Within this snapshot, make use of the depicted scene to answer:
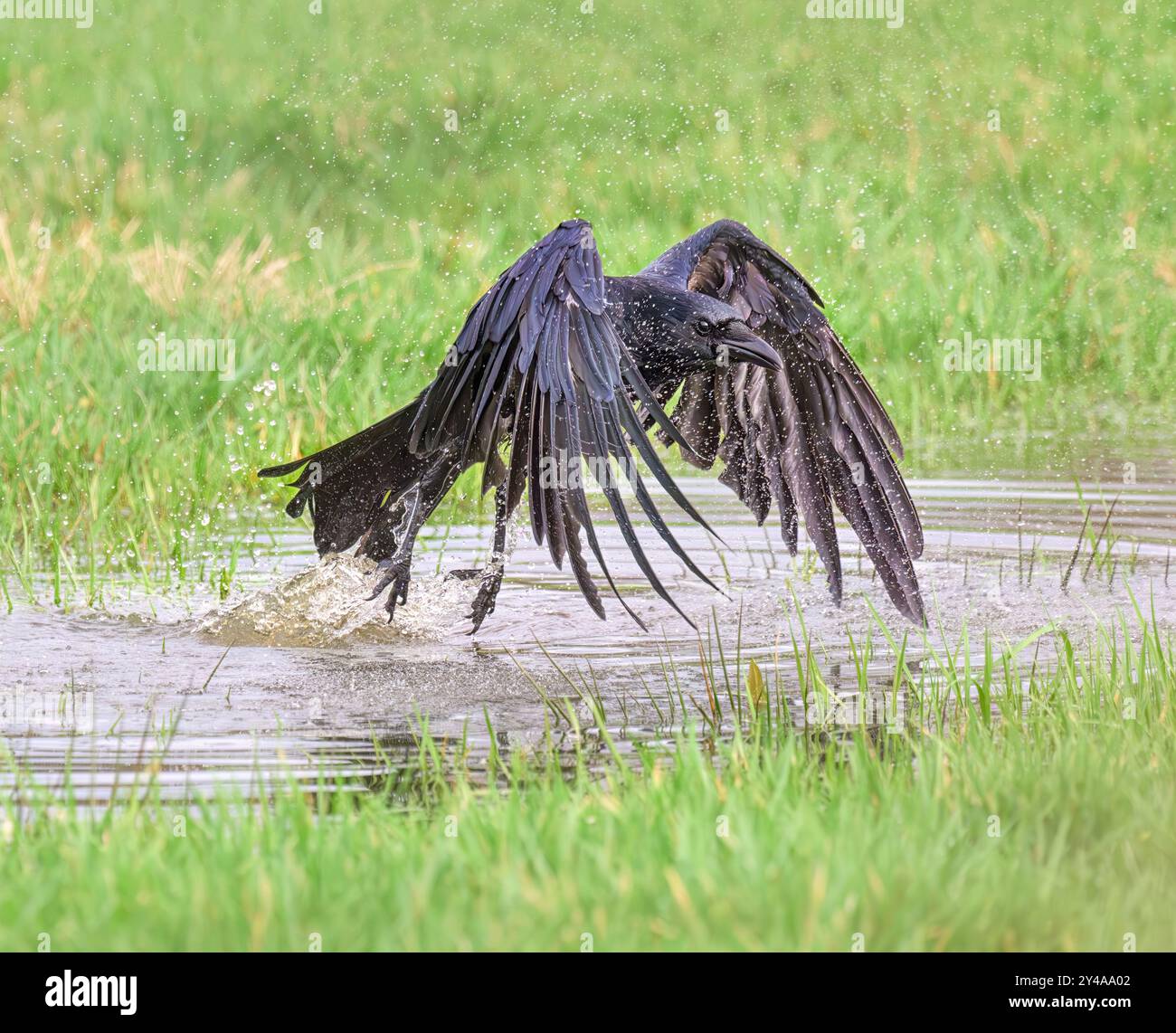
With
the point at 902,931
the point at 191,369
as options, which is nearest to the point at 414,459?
the point at 191,369

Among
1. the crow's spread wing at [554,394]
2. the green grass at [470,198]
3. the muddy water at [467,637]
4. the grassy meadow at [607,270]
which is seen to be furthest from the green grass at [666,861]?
the green grass at [470,198]

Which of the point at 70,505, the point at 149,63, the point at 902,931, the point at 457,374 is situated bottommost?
the point at 902,931

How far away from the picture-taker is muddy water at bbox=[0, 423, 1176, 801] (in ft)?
14.6

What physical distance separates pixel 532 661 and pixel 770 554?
190cm

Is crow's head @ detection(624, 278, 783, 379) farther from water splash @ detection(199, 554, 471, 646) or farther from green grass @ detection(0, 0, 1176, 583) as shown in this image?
green grass @ detection(0, 0, 1176, 583)

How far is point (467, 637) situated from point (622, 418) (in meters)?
1.60

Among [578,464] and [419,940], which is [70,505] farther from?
[419,940]

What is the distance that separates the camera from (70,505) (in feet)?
23.6

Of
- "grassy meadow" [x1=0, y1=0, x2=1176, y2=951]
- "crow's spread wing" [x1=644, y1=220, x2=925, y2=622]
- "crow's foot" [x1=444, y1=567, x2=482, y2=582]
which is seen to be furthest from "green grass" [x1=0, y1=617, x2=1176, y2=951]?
"crow's spread wing" [x1=644, y1=220, x2=925, y2=622]

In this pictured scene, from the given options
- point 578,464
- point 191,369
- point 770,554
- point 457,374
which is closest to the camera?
point 578,464

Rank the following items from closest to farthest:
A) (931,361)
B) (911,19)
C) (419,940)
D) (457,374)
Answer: (419,940) < (457,374) < (931,361) < (911,19)

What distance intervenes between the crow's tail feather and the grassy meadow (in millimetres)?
700

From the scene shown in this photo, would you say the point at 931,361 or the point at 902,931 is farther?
the point at 931,361

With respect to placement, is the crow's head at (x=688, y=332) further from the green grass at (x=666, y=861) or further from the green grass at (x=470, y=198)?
the green grass at (x=666, y=861)
